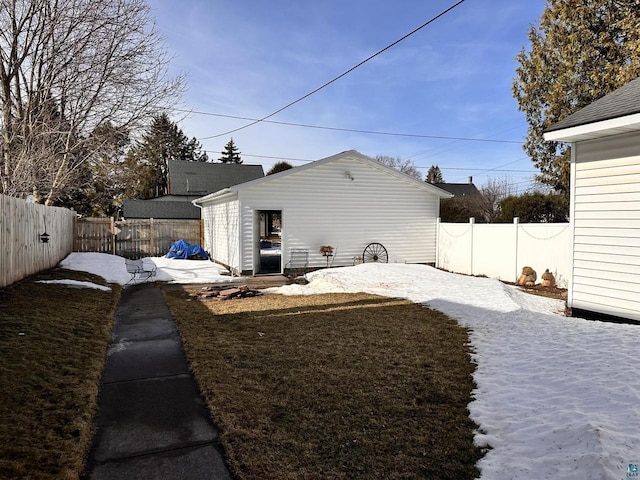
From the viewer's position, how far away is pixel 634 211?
20.0ft

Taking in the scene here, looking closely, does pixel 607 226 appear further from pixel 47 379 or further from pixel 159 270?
pixel 159 270

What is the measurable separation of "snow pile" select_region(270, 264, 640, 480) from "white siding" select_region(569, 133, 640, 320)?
0.63 meters

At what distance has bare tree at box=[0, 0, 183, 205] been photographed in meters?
10.4

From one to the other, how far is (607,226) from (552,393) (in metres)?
4.26

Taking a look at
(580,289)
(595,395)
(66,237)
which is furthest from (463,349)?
(66,237)

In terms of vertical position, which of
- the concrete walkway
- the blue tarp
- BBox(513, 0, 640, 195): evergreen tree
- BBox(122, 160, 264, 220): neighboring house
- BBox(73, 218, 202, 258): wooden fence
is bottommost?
the concrete walkway

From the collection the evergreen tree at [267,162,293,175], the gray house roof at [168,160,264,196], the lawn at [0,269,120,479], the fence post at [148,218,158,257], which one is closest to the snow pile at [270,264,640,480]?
the lawn at [0,269,120,479]

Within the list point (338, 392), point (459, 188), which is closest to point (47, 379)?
point (338, 392)

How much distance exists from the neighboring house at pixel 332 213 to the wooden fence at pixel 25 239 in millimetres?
5214

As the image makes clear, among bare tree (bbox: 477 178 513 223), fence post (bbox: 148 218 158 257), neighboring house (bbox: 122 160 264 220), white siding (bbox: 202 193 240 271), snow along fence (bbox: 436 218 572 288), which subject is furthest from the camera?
bare tree (bbox: 477 178 513 223)

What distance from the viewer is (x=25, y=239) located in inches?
342

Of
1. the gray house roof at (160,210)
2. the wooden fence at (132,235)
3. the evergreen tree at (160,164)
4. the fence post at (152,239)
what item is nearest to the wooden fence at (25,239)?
the wooden fence at (132,235)

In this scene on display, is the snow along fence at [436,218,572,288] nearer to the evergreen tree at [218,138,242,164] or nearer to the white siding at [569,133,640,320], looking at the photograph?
the white siding at [569,133,640,320]

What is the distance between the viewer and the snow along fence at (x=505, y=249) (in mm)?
10852
